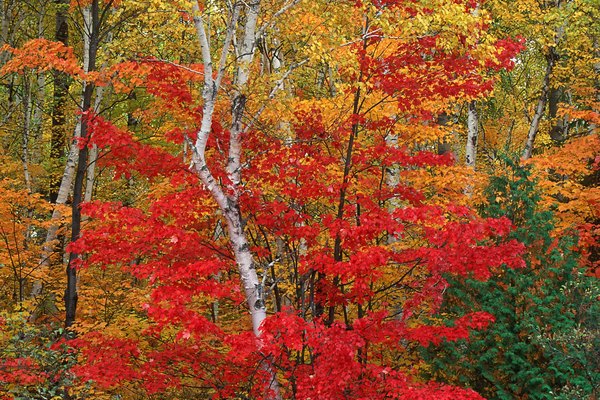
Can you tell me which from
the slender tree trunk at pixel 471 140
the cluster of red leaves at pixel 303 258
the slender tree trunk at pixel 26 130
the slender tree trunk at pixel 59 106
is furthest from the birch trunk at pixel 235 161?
the slender tree trunk at pixel 26 130

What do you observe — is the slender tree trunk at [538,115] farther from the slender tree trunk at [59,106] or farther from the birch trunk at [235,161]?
the slender tree trunk at [59,106]

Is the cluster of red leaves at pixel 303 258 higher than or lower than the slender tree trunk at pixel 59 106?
lower

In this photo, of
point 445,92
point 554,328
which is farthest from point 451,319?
point 445,92

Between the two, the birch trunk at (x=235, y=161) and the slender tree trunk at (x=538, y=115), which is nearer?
the birch trunk at (x=235, y=161)

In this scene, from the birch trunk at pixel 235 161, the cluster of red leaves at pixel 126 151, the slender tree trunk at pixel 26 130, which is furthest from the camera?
the slender tree trunk at pixel 26 130

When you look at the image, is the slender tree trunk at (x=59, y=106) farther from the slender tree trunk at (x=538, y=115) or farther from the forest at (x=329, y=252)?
the slender tree trunk at (x=538, y=115)

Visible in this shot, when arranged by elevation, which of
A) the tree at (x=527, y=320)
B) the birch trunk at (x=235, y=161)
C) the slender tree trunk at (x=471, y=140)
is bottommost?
the tree at (x=527, y=320)

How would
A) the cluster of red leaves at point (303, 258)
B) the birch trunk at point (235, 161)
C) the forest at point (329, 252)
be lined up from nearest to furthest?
the cluster of red leaves at point (303, 258) < the forest at point (329, 252) < the birch trunk at point (235, 161)

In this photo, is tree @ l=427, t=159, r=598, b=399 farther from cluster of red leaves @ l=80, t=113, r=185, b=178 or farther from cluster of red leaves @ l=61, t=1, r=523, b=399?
cluster of red leaves @ l=80, t=113, r=185, b=178

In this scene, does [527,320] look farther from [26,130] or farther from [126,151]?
[26,130]

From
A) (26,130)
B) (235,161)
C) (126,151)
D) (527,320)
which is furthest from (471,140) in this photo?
(26,130)

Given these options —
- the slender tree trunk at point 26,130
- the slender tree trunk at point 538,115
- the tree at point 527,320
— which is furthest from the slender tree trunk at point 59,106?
the slender tree trunk at point 538,115

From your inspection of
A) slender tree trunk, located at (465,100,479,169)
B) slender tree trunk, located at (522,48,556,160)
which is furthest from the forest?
slender tree trunk, located at (522,48,556,160)

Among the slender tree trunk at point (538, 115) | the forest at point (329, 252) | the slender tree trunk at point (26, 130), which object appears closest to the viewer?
the forest at point (329, 252)
